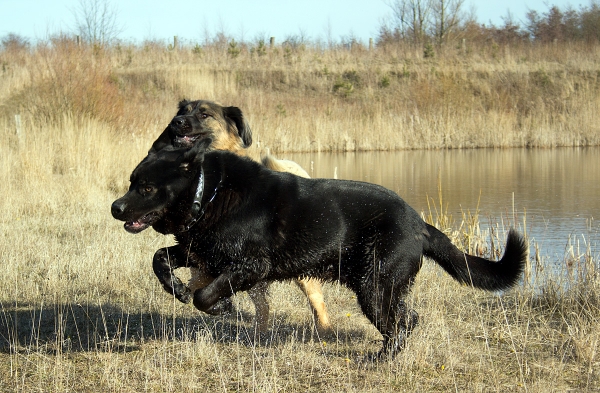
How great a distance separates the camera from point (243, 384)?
4.24 metres

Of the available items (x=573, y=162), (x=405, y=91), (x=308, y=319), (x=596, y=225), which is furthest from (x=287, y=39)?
(x=308, y=319)

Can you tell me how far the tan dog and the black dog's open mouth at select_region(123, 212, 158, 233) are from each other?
0.92 meters

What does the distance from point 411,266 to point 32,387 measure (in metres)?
2.48

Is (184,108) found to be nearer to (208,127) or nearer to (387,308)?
(208,127)

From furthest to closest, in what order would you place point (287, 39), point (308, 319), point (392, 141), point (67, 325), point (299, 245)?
point (287, 39) < point (392, 141) < point (308, 319) < point (67, 325) < point (299, 245)

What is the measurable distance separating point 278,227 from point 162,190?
2.62 feet

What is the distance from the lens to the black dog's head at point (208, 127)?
623 centimetres

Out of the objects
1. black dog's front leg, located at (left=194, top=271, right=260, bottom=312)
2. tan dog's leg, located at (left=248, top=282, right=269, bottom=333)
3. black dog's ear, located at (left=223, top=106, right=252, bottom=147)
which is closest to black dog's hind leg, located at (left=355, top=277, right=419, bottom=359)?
black dog's front leg, located at (left=194, top=271, right=260, bottom=312)

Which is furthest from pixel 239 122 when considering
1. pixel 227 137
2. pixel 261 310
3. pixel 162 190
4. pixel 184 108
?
pixel 162 190

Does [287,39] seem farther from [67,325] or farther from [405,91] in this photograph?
[67,325]

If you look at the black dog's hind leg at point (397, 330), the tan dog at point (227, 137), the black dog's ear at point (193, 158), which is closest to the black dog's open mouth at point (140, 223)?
the black dog's ear at point (193, 158)

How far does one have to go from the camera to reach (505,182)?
16.5 m

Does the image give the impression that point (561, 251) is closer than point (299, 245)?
No

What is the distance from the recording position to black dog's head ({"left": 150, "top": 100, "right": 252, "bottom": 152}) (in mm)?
6230
